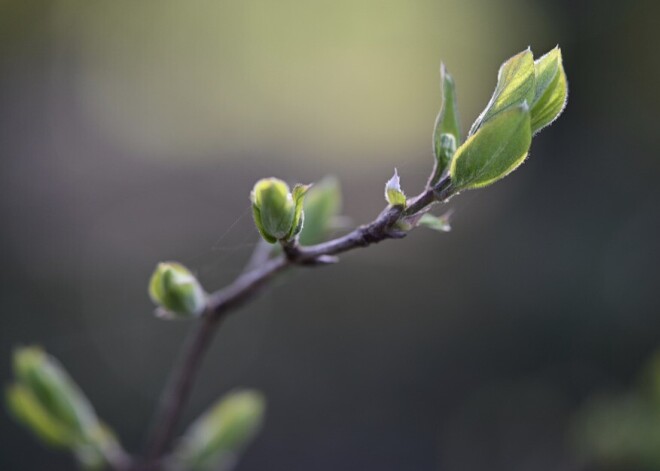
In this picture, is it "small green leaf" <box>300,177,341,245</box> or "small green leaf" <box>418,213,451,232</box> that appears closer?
"small green leaf" <box>418,213,451,232</box>

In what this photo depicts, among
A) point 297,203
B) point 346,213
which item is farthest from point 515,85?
point 346,213

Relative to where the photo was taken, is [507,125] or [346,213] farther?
[346,213]

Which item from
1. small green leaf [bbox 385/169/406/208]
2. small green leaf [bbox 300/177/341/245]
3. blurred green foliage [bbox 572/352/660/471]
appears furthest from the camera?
blurred green foliage [bbox 572/352/660/471]

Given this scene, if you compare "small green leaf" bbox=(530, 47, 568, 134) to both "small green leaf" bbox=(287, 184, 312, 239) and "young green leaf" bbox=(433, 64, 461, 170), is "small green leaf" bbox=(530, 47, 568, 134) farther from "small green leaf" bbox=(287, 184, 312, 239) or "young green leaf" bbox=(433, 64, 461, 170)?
"small green leaf" bbox=(287, 184, 312, 239)

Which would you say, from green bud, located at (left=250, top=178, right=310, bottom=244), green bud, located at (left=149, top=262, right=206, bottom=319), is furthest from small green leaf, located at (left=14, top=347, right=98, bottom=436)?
green bud, located at (left=250, top=178, right=310, bottom=244)

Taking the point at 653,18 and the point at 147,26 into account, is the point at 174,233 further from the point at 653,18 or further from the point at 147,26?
the point at 653,18

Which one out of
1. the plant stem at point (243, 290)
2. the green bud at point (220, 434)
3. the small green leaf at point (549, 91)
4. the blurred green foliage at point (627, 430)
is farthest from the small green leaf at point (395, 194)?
the blurred green foliage at point (627, 430)

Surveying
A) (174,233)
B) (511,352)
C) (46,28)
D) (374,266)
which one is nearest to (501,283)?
(511,352)

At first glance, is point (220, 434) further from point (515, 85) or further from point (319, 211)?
point (515, 85)
